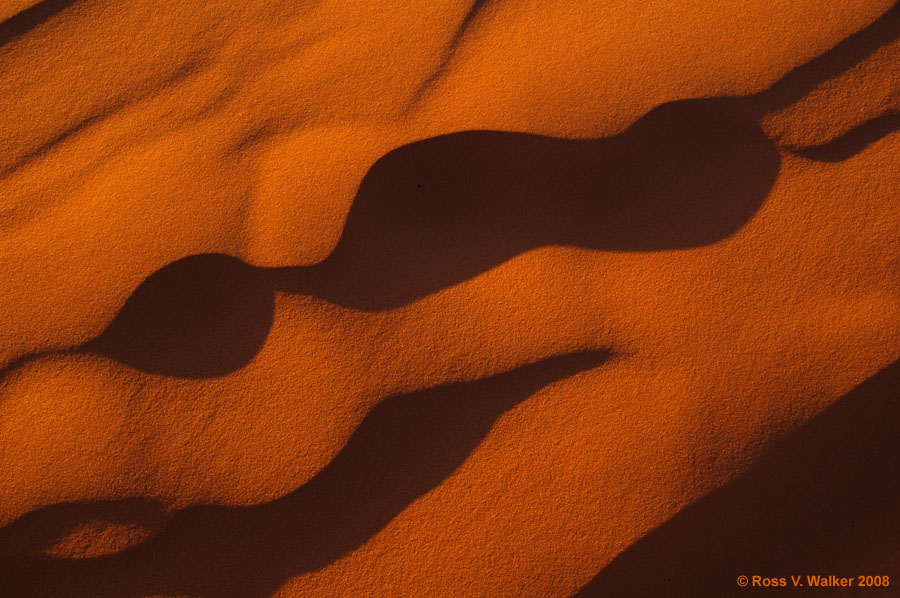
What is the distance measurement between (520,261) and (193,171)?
0.60m

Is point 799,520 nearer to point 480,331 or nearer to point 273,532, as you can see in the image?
point 480,331

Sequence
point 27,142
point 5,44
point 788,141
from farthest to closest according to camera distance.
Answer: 1. point 5,44
2. point 27,142
3. point 788,141

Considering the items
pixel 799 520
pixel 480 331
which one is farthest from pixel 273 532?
pixel 799 520

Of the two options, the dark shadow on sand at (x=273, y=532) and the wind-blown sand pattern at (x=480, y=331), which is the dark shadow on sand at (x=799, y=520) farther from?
the dark shadow on sand at (x=273, y=532)

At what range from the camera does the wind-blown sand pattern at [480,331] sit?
3.40 ft

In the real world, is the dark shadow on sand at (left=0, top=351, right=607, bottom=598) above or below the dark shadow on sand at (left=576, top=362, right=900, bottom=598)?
above

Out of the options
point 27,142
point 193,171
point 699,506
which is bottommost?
point 699,506

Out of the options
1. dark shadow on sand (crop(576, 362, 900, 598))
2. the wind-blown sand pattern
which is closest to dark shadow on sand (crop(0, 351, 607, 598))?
the wind-blown sand pattern

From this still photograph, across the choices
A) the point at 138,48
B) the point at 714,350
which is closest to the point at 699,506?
the point at 714,350

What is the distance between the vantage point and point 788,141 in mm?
1160

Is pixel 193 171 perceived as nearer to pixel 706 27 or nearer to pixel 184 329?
A: pixel 184 329

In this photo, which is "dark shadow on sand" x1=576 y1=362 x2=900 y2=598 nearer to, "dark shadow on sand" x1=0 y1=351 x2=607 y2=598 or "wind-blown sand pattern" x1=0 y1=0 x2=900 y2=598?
"wind-blown sand pattern" x1=0 y1=0 x2=900 y2=598

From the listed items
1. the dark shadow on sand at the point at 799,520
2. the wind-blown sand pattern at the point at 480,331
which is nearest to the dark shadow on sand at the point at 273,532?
the wind-blown sand pattern at the point at 480,331

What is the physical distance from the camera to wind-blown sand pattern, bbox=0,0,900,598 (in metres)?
1.04
